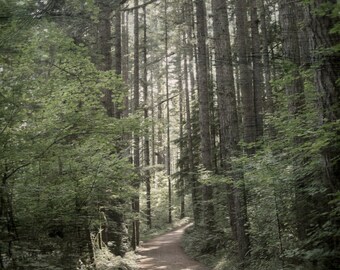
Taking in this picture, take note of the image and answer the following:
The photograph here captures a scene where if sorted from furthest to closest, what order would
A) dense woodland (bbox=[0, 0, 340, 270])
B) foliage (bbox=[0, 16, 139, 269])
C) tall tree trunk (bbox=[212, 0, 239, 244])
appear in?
tall tree trunk (bbox=[212, 0, 239, 244])
foliage (bbox=[0, 16, 139, 269])
dense woodland (bbox=[0, 0, 340, 270])

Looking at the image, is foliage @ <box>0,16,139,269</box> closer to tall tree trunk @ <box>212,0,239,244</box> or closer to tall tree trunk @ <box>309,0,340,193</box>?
tall tree trunk @ <box>212,0,239,244</box>


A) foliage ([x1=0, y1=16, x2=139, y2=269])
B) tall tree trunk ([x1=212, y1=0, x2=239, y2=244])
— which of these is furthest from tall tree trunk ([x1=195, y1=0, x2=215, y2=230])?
foliage ([x1=0, y1=16, x2=139, y2=269])

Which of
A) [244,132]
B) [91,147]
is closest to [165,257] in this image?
[244,132]

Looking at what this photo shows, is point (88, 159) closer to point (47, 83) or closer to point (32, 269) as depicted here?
point (47, 83)

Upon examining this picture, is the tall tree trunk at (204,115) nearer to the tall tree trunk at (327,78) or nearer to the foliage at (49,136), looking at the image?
the foliage at (49,136)

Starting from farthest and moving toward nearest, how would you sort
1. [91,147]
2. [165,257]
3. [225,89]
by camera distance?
[165,257], [225,89], [91,147]

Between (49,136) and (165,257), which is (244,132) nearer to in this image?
(49,136)

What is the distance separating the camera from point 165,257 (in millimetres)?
15773

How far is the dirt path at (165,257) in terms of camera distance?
13434mm

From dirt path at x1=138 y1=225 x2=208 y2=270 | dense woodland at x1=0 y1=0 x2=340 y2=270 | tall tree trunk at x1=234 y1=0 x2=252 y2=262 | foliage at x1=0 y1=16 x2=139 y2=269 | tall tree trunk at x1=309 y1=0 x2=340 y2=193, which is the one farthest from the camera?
dirt path at x1=138 y1=225 x2=208 y2=270

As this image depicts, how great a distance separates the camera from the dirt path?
13.4 meters

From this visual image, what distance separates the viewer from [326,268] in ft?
17.0

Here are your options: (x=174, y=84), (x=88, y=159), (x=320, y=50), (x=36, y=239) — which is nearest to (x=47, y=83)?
(x=88, y=159)

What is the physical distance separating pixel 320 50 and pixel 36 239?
21.8 feet
